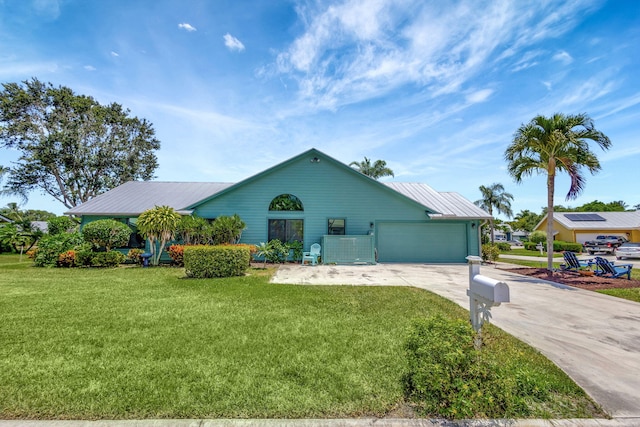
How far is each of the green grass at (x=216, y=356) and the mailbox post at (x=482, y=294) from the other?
0.68 meters

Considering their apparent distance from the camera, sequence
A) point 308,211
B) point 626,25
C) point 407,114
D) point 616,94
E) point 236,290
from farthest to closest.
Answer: point 308,211 → point 407,114 → point 616,94 → point 236,290 → point 626,25

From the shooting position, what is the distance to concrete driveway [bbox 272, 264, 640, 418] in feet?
10.5

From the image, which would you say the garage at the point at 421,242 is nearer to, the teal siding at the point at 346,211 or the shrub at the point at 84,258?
the teal siding at the point at 346,211

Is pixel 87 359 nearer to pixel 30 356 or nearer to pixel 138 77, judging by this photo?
pixel 30 356

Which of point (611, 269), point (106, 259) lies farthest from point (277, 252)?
point (611, 269)

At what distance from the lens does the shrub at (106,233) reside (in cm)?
1362

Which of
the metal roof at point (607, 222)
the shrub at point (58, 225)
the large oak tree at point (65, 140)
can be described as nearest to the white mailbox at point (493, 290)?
the shrub at point (58, 225)

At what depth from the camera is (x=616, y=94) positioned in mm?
9273

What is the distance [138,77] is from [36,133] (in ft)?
79.4

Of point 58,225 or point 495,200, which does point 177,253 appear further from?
point 495,200

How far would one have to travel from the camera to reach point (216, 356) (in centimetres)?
372

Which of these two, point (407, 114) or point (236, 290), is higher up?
point (407, 114)

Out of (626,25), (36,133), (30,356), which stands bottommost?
(30,356)

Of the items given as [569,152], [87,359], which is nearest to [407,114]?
[569,152]
